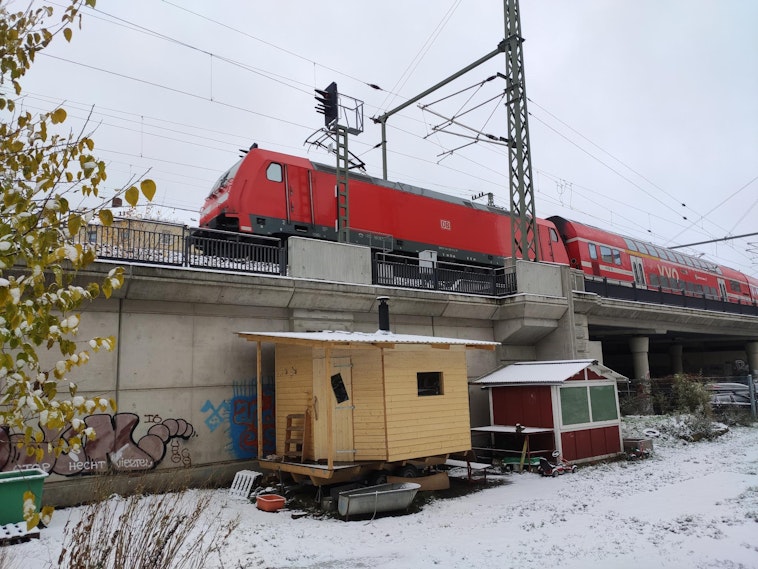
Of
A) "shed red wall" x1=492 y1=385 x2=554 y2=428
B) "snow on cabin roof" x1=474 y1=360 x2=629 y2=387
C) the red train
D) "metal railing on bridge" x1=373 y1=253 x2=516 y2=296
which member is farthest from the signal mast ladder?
"shed red wall" x1=492 y1=385 x2=554 y2=428

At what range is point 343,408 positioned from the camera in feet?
42.4

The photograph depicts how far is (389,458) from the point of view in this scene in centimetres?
1255

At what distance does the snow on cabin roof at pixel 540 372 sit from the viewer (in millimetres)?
16438

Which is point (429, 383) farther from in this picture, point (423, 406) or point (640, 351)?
point (640, 351)

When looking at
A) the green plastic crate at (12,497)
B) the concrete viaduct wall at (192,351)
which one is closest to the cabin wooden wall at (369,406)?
the concrete viaduct wall at (192,351)

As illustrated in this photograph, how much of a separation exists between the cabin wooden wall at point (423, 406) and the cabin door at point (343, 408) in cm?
89

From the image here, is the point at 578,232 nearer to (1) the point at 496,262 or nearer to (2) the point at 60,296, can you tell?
(1) the point at 496,262

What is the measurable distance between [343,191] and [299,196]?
157 centimetres

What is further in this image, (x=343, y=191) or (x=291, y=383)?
(x=343, y=191)

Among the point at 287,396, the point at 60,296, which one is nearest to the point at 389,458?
the point at 287,396

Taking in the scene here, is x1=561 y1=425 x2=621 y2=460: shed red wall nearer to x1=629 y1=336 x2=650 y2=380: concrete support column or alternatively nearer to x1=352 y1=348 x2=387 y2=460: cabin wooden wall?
x1=352 y1=348 x2=387 y2=460: cabin wooden wall

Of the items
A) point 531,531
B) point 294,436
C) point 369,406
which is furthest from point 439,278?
point 531,531

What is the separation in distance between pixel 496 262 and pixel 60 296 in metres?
22.2

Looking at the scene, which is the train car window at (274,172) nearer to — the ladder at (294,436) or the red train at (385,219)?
the red train at (385,219)
